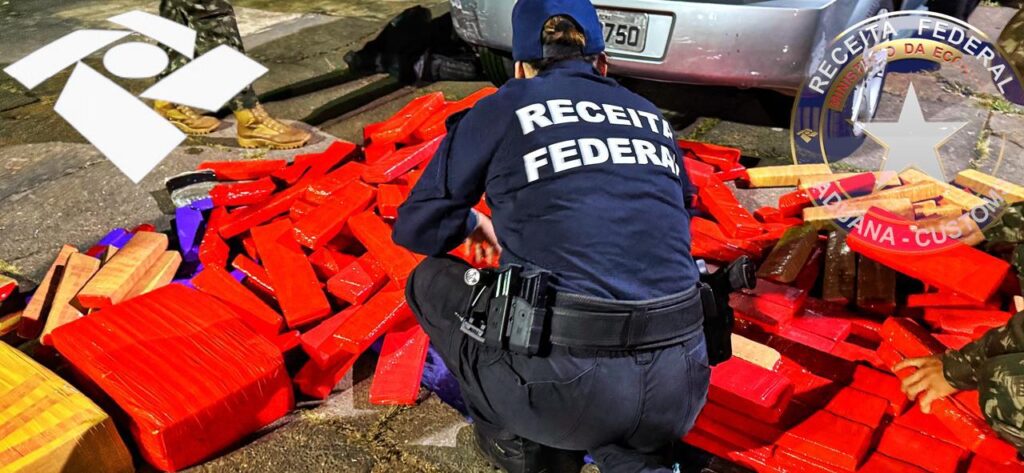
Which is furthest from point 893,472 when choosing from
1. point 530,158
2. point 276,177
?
point 276,177

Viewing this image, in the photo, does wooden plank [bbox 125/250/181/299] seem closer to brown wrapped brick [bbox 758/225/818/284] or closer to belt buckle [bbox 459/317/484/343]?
belt buckle [bbox 459/317/484/343]

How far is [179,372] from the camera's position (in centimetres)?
242

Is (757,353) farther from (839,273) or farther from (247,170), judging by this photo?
(247,170)

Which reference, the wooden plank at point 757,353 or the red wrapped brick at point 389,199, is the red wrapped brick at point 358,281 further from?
the wooden plank at point 757,353

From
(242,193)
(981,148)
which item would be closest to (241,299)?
(242,193)

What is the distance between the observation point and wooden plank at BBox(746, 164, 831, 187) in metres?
Answer: 4.07

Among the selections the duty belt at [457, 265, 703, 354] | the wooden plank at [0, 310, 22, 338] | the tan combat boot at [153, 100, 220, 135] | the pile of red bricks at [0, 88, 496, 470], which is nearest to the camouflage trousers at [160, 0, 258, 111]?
the tan combat boot at [153, 100, 220, 135]

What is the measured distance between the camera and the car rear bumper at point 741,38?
389 cm

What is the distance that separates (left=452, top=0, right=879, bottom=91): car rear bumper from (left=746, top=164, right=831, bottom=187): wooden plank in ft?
1.52

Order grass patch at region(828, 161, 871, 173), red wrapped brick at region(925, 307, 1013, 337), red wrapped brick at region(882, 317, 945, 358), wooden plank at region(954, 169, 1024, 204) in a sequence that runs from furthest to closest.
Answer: grass patch at region(828, 161, 871, 173) < wooden plank at region(954, 169, 1024, 204) < red wrapped brick at region(925, 307, 1013, 337) < red wrapped brick at region(882, 317, 945, 358)

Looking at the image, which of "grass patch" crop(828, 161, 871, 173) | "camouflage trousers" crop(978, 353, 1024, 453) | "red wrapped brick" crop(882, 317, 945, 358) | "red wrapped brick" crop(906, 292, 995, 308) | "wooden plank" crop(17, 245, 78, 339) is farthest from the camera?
"grass patch" crop(828, 161, 871, 173)

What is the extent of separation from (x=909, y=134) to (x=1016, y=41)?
2640mm

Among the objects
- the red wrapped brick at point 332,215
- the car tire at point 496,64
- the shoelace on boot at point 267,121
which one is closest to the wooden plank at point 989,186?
the car tire at point 496,64

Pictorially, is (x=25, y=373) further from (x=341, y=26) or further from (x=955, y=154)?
(x=341, y=26)
